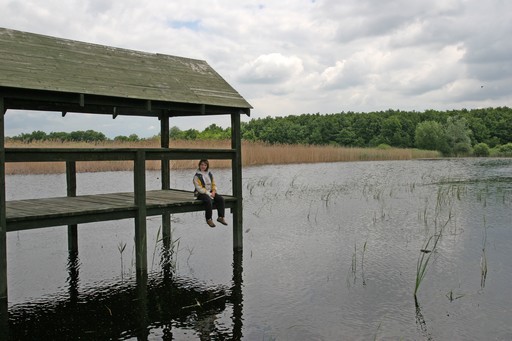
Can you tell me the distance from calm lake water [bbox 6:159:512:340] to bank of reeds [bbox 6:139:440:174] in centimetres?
1522

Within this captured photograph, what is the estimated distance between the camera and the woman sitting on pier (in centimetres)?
962

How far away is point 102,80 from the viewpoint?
337 inches

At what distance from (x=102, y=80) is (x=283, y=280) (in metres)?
4.61

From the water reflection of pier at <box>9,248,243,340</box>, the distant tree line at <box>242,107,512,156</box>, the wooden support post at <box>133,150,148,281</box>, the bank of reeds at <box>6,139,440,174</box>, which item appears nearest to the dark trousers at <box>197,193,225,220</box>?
the wooden support post at <box>133,150,148,281</box>

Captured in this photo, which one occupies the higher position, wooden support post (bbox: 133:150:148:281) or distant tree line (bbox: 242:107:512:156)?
distant tree line (bbox: 242:107:512:156)

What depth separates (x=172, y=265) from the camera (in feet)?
31.9

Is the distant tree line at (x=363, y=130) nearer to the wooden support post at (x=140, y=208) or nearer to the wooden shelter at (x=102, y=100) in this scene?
the wooden shelter at (x=102, y=100)

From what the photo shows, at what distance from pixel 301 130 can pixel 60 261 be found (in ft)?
239

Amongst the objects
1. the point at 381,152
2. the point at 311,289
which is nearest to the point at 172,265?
the point at 311,289

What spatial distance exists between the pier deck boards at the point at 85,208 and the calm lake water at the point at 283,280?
839 mm

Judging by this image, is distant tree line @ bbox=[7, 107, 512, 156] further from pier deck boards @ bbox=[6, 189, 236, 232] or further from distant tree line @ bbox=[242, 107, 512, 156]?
pier deck boards @ bbox=[6, 189, 236, 232]

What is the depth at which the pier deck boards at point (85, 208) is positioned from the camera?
7.51m

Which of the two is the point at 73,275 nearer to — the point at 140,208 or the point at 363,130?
the point at 140,208

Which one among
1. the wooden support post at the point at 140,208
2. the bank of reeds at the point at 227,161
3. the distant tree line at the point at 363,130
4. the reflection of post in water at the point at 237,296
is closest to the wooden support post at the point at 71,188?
the wooden support post at the point at 140,208
